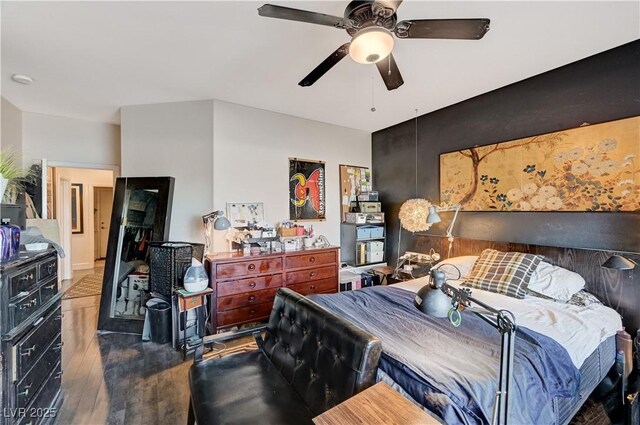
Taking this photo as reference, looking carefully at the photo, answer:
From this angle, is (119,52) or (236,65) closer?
(119,52)

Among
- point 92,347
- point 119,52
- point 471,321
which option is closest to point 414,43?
point 471,321

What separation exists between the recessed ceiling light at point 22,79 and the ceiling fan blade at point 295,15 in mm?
2917

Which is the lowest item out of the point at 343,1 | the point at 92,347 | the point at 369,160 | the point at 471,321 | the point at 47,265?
the point at 92,347

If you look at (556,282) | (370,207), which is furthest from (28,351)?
(370,207)

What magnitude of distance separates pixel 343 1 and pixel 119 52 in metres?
1.92

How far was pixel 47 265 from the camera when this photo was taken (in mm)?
1755

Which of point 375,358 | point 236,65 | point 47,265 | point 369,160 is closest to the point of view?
point 375,358

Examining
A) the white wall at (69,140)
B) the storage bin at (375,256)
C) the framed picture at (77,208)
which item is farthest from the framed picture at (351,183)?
the framed picture at (77,208)

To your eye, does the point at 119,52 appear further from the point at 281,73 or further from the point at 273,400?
the point at 273,400

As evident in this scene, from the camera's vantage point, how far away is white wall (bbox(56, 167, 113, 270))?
598 centimetres

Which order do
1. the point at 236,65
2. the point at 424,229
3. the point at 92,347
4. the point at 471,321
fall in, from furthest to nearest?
1. the point at 424,229
2. the point at 92,347
3. the point at 236,65
4. the point at 471,321

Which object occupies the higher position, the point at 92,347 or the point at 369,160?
the point at 369,160

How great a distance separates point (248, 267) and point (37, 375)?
174 cm

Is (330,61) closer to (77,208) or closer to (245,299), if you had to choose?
(245,299)
